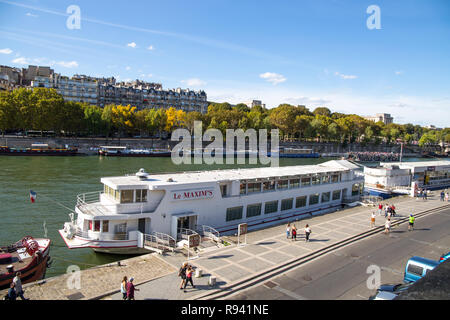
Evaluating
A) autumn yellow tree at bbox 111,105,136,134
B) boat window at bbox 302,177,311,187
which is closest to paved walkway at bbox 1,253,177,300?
boat window at bbox 302,177,311,187

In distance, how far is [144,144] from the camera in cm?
10662

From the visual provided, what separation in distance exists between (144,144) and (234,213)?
86108 mm

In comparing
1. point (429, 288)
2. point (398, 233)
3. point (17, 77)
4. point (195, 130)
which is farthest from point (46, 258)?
point (17, 77)

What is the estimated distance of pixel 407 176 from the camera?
1913 inches

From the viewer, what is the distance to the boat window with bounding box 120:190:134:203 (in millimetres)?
20562

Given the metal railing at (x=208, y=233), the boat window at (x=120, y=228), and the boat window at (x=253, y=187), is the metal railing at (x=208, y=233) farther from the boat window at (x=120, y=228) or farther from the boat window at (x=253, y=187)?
the boat window at (x=253, y=187)

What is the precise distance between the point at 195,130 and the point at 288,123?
4208cm

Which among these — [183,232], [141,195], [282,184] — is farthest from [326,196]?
[141,195]

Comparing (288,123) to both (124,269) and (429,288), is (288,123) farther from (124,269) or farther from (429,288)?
(429,288)

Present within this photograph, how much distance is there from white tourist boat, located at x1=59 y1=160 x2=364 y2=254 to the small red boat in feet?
5.87

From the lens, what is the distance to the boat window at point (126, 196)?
20.6 metres

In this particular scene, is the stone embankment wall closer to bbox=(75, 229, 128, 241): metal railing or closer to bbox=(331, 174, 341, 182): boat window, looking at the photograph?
bbox=(331, 174, 341, 182): boat window

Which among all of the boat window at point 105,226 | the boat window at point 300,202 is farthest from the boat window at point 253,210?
the boat window at point 105,226

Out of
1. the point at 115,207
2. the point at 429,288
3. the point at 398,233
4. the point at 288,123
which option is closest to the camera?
the point at 429,288
